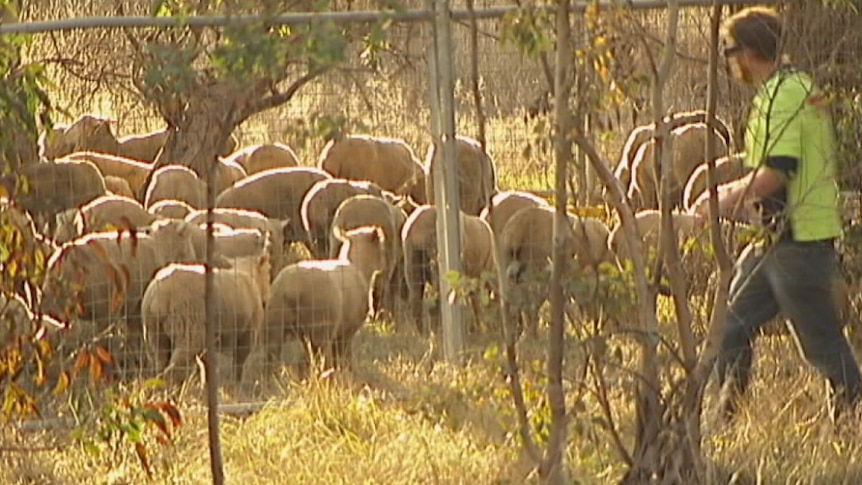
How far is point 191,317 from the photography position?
10.7 metres

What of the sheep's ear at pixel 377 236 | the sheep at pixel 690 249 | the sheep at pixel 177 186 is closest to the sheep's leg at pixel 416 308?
the sheep's ear at pixel 377 236

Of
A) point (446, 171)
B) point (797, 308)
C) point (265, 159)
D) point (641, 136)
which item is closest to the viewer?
point (797, 308)

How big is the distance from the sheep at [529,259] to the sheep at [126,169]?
→ 4.78m

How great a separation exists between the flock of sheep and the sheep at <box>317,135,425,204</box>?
0.06ft

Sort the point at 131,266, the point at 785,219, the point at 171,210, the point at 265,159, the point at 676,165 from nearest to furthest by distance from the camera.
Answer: the point at 785,219, the point at 131,266, the point at 171,210, the point at 676,165, the point at 265,159

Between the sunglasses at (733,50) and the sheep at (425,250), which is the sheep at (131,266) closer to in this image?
A: the sheep at (425,250)

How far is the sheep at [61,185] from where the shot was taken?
9.38 m

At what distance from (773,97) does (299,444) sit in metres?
2.96

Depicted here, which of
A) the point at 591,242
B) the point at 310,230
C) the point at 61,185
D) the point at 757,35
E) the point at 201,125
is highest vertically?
the point at 757,35

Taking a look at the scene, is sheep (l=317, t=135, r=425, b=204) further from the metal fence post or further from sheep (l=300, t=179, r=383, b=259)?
the metal fence post

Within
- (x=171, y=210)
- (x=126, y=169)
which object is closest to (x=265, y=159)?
(x=126, y=169)

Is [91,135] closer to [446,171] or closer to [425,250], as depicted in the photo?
[425,250]

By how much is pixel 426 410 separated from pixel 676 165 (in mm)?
6276

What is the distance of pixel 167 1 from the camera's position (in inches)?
279
